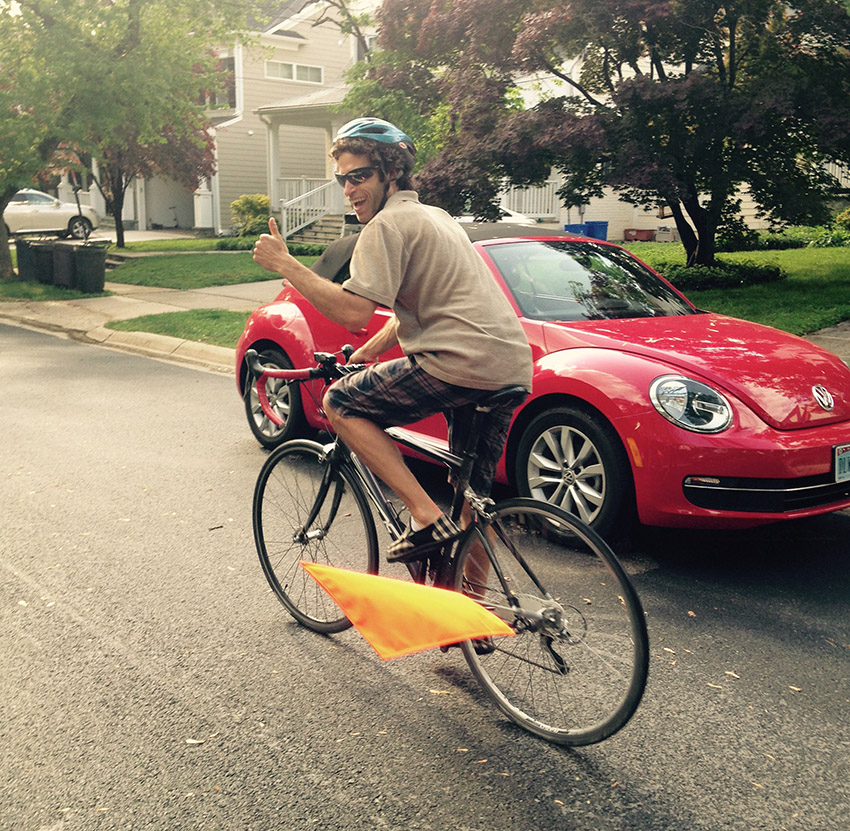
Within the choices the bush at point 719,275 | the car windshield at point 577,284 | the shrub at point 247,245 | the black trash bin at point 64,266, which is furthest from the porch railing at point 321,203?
the car windshield at point 577,284

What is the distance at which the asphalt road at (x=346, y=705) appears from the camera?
9.50 feet

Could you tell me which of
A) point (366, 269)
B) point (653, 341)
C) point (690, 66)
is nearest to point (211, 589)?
point (366, 269)

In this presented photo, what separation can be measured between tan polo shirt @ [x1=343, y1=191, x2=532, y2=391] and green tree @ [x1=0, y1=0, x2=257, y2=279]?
1698 centimetres

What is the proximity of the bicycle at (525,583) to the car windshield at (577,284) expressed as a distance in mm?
2087

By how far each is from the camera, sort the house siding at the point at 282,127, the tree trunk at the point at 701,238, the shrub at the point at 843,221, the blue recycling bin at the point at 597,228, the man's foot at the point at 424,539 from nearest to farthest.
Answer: the man's foot at the point at 424,539 < the tree trunk at the point at 701,238 < the shrub at the point at 843,221 < the blue recycling bin at the point at 597,228 < the house siding at the point at 282,127

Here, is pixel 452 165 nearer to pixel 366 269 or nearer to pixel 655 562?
pixel 655 562

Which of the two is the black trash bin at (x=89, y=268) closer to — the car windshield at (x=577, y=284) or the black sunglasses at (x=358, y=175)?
the car windshield at (x=577, y=284)

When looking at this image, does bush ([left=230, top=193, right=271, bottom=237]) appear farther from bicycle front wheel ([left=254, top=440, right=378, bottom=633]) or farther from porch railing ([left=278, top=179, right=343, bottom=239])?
bicycle front wheel ([left=254, top=440, right=378, bottom=633])

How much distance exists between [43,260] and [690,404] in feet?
56.5

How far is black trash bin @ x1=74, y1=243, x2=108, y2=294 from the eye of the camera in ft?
59.2

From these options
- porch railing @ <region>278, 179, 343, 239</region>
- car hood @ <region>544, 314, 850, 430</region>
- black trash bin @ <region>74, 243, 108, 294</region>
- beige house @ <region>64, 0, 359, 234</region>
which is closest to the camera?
car hood @ <region>544, 314, 850, 430</region>

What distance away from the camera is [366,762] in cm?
314

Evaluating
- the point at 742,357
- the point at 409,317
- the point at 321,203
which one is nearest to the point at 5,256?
the point at 321,203

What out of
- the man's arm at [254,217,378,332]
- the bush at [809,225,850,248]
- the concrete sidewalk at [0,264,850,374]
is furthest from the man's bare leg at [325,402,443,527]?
the bush at [809,225,850,248]
